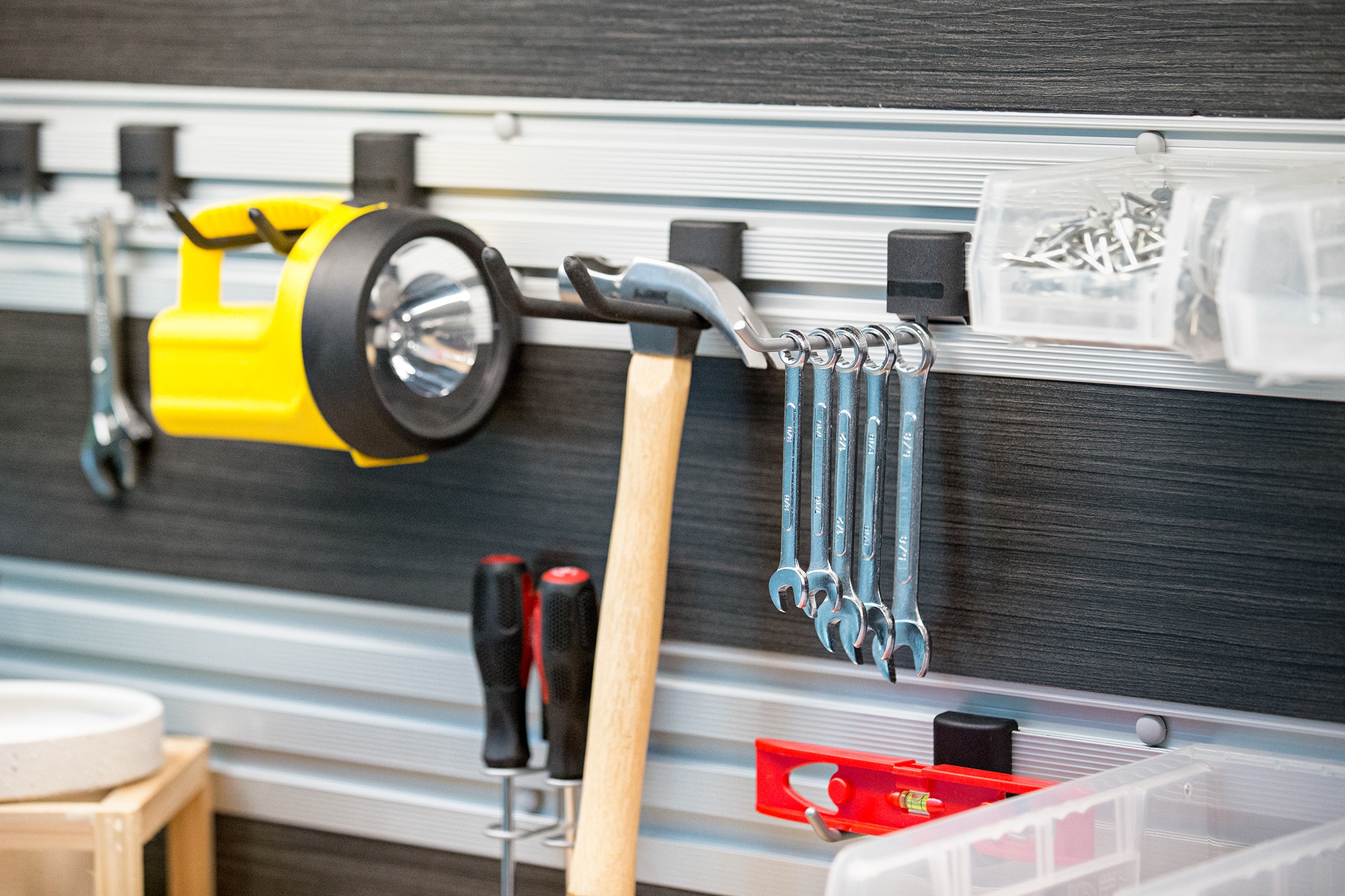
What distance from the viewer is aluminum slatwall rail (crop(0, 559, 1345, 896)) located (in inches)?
31.0

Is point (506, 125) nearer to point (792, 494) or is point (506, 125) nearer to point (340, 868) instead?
point (792, 494)

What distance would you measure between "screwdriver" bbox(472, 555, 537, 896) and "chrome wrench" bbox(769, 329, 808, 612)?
7.2 inches

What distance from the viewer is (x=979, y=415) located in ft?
2.56

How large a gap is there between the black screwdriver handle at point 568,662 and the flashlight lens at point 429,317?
16 cm

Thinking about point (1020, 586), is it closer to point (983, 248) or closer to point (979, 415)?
point (979, 415)

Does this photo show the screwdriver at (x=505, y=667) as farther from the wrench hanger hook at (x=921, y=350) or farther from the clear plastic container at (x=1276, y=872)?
the clear plastic container at (x=1276, y=872)

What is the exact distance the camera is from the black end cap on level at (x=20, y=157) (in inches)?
39.8

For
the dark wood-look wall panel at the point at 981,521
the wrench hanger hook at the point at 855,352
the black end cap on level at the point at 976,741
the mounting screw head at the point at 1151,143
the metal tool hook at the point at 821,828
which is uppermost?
the mounting screw head at the point at 1151,143

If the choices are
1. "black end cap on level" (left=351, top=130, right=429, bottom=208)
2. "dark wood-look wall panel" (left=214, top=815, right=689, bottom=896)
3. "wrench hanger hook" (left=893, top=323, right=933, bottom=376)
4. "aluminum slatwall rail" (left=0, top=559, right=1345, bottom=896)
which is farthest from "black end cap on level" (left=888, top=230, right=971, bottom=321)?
"dark wood-look wall panel" (left=214, top=815, right=689, bottom=896)

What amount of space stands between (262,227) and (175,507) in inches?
12.2

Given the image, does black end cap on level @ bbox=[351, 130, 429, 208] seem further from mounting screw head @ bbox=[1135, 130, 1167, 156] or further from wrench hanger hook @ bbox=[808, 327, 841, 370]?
mounting screw head @ bbox=[1135, 130, 1167, 156]

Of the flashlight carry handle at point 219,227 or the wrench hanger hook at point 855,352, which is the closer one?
the wrench hanger hook at point 855,352

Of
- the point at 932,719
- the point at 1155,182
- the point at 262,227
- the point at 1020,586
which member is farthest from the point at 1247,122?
the point at 262,227

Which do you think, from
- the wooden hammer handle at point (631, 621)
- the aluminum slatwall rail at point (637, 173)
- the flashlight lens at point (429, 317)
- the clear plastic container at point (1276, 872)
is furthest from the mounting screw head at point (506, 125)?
the clear plastic container at point (1276, 872)
